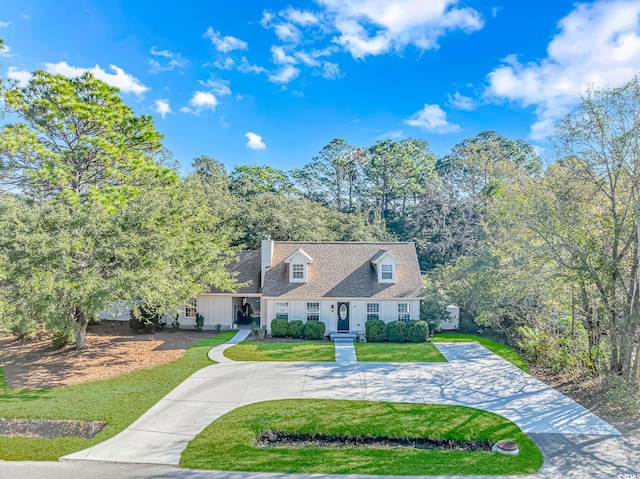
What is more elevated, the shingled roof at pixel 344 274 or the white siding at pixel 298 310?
the shingled roof at pixel 344 274

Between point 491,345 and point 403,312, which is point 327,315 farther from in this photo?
point 491,345

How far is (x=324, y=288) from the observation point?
70.1 feet

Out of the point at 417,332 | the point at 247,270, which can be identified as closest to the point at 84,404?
the point at 247,270

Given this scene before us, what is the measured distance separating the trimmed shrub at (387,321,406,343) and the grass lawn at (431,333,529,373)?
173cm

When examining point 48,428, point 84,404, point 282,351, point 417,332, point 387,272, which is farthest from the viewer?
point 387,272

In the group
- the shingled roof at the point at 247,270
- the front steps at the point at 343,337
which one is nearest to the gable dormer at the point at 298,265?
the shingled roof at the point at 247,270

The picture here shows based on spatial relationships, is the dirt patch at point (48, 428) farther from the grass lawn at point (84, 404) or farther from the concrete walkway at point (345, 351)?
the concrete walkway at point (345, 351)

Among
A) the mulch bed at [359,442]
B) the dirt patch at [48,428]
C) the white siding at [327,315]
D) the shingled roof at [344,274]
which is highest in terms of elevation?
the shingled roof at [344,274]

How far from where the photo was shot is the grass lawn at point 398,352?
650 inches

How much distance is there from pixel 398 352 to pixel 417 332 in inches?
104

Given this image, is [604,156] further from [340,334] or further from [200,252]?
[200,252]

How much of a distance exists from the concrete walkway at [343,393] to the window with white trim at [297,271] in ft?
20.6

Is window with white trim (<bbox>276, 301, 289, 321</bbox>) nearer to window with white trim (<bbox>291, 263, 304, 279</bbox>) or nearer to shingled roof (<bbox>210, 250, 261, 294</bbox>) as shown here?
window with white trim (<bbox>291, 263, 304, 279</bbox>)

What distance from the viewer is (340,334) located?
67.1ft
